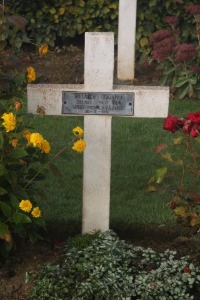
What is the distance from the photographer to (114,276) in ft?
15.8

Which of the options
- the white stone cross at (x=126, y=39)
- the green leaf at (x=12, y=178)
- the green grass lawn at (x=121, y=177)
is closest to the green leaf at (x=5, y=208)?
the green leaf at (x=12, y=178)

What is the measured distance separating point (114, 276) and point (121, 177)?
198 cm

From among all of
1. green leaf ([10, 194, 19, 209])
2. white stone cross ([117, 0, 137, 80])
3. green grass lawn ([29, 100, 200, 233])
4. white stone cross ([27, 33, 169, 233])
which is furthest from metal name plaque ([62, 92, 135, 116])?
white stone cross ([117, 0, 137, 80])

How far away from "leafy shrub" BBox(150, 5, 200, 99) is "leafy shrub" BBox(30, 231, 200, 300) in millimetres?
4436

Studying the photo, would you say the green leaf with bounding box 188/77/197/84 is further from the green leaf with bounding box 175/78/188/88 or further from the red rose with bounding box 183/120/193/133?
the red rose with bounding box 183/120/193/133

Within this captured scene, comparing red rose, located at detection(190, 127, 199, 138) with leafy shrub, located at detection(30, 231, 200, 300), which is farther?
red rose, located at detection(190, 127, 199, 138)

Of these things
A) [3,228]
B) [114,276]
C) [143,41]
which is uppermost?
[143,41]

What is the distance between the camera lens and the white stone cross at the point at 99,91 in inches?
205

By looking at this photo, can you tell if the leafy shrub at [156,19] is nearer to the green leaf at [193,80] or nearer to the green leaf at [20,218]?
the green leaf at [193,80]

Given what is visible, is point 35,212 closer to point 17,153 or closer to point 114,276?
point 17,153

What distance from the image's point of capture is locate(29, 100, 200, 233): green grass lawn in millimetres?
5812

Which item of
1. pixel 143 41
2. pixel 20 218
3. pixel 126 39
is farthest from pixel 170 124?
pixel 143 41

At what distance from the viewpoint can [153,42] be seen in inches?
387

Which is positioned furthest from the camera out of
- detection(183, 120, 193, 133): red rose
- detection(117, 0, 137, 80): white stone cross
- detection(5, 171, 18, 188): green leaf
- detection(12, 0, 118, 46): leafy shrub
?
detection(12, 0, 118, 46): leafy shrub
